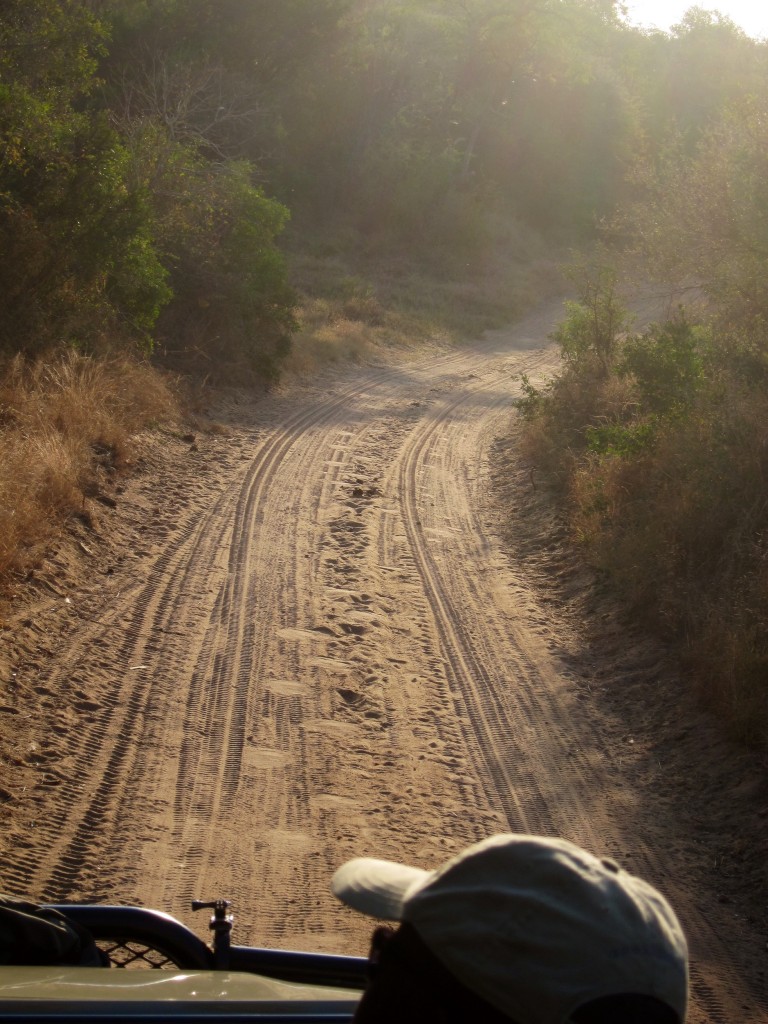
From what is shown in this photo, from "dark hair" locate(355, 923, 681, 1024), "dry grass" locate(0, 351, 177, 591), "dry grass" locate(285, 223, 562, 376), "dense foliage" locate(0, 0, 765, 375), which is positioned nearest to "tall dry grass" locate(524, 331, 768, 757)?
"dense foliage" locate(0, 0, 765, 375)

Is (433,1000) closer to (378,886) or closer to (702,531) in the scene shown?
(378,886)

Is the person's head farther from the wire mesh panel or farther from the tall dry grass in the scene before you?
the tall dry grass

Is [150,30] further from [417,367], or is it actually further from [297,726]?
[297,726]

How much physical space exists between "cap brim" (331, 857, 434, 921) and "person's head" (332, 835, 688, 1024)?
1.8 inches

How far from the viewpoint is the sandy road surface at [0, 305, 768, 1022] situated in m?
3.85

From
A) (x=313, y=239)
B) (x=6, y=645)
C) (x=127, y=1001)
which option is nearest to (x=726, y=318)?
(x=6, y=645)

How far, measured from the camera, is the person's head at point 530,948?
3.48ft

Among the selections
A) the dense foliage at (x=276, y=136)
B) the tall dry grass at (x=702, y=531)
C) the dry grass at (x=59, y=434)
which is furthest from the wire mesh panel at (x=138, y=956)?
the dense foliage at (x=276, y=136)

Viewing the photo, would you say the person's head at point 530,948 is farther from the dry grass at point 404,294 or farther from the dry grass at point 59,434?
the dry grass at point 404,294

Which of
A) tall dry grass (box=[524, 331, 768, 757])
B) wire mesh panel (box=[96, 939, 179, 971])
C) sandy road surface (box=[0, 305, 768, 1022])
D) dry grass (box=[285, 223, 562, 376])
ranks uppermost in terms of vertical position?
dry grass (box=[285, 223, 562, 376])

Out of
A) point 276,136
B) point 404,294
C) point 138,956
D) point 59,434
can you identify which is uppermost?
point 276,136

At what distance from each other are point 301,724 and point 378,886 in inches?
158

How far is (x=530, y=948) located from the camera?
1.06 meters

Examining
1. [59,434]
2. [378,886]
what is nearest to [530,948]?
[378,886]
